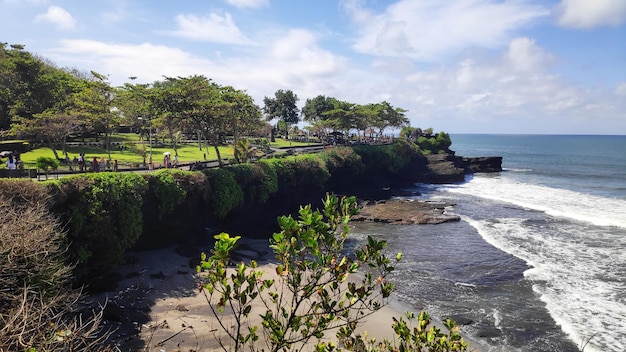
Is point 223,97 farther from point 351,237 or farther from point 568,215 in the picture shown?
point 568,215

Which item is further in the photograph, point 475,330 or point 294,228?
point 475,330

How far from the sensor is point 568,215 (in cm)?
3394

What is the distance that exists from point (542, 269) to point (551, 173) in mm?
55558

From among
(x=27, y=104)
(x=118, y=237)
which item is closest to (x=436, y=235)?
(x=118, y=237)

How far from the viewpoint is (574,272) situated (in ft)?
65.8

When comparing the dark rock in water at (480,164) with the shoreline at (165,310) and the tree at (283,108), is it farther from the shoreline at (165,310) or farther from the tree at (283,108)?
the shoreline at (165,310)

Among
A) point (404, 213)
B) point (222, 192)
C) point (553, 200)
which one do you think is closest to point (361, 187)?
point (404, 213)

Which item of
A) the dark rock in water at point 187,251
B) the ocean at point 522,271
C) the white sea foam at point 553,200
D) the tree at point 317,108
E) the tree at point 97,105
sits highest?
the tree at point 317,108

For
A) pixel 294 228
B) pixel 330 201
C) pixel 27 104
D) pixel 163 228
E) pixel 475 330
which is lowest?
pixel 475 330

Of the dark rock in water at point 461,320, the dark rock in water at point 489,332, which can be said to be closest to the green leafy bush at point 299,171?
the dark rock in water at point 461,320

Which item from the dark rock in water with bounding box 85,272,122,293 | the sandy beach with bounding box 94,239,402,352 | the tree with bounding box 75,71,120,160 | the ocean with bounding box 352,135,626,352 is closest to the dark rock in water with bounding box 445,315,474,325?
the ocean with bounding box 352,135,626,352

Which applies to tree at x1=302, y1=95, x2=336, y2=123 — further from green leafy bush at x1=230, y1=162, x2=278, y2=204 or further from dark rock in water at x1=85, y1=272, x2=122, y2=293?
dark rock in water at x1=85, y1=272, x2=122, y2=293

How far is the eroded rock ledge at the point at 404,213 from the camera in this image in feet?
104

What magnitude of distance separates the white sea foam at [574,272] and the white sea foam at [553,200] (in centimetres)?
481
